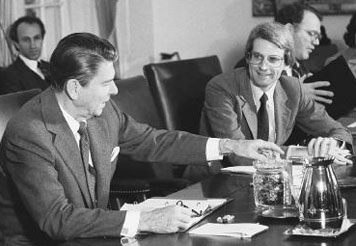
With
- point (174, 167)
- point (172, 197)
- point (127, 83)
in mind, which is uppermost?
point (127, 83)

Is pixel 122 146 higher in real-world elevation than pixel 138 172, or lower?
higher

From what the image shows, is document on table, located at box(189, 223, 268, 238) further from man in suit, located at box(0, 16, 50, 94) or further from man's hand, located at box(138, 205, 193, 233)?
man in suit, located at box(0, 16, 50, 94)

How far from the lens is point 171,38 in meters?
6.40

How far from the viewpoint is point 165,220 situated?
204cm

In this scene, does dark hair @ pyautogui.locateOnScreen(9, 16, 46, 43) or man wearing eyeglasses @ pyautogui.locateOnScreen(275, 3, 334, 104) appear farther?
dark hair @ pyautogui.locateOnScreen(9, 16, 46, 43)

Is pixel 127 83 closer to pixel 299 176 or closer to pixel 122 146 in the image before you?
pixel 122 146

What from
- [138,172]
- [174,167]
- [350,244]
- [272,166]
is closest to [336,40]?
[174,167]

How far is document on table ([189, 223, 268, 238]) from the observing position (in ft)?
6.55

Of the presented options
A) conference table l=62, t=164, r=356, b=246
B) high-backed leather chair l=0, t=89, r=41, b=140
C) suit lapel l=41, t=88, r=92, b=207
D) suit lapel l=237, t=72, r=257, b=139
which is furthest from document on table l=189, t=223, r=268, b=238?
suit lapel l=237, t=72, r=257, b=139

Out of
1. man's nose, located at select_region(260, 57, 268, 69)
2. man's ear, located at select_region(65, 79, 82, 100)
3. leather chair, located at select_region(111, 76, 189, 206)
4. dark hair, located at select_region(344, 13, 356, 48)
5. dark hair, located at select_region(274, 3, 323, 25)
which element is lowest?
leather chair, located at select_region(111, 76, 189, 206)

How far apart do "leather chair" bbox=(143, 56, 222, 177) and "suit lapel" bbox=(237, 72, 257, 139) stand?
33 cm

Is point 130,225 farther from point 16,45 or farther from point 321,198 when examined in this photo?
point 16,45

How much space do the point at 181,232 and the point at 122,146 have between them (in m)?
0.75

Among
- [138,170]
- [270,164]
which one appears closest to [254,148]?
[270,164]
